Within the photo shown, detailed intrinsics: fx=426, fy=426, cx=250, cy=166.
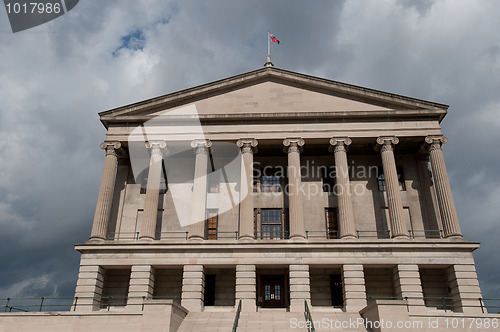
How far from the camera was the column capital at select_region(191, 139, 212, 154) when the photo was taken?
32.4 meters

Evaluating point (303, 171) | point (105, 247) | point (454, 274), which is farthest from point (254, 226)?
point (454, 274)

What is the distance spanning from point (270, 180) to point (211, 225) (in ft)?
19.7

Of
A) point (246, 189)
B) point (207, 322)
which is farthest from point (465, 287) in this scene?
point (207, 322)

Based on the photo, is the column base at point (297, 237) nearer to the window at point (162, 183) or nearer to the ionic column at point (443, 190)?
the ionic column at point (443, 190)

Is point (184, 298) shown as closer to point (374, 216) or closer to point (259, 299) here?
point (259, 299)

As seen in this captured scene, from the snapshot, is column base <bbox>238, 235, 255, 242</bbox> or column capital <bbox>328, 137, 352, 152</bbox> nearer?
column base <bbox>238, 235, 255, 242</bbox>

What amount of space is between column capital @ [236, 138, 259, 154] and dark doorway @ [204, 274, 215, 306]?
378 inches

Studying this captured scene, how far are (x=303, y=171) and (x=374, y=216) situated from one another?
21.5 ft

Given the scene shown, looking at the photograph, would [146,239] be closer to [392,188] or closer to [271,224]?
[271,224]

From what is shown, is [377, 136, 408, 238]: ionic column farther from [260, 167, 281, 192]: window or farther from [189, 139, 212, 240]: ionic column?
[189, 139, 212, 240]: ionic column

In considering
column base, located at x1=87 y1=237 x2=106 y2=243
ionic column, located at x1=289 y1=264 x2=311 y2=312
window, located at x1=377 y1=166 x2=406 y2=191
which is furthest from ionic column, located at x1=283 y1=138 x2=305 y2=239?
column base, located at x1=87 y1=237 x2=106 y2=243

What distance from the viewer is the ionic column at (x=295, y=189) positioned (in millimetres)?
29578

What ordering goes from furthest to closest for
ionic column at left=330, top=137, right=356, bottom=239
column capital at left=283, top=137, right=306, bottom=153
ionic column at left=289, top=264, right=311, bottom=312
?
column capital at left=283, top=137, right=306, bottom=153
ionic column at left=330, top=137, right=356, bottom=239
ionic column at left=289, top=264, right=311, bottom=312

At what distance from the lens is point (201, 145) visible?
107 feet
